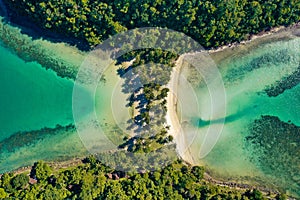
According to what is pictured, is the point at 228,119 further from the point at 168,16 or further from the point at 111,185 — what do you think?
A: the point at 111,185

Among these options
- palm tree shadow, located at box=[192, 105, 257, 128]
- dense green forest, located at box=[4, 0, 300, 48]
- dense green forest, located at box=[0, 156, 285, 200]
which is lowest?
dense green forest, located at box=[0, 156, 285, 200]

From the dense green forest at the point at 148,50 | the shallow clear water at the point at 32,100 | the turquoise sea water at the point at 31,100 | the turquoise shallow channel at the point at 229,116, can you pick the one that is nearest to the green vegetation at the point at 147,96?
the dense green forest at the point at 148,50

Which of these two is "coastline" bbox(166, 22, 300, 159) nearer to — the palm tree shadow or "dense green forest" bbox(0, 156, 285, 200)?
the palm tree shadow

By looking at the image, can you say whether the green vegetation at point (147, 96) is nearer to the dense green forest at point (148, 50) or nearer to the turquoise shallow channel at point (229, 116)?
the dense green forest at point (148, 50)

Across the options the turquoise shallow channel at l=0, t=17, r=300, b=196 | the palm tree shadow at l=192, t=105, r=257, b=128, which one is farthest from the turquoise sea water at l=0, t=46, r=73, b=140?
the palm tree shadow at l=192, t=105, r=257, b=128

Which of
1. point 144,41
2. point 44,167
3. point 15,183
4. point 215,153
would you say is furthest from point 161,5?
point 15,183

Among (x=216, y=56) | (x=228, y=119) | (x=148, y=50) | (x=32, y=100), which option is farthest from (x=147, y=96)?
(x=32, y=100)
